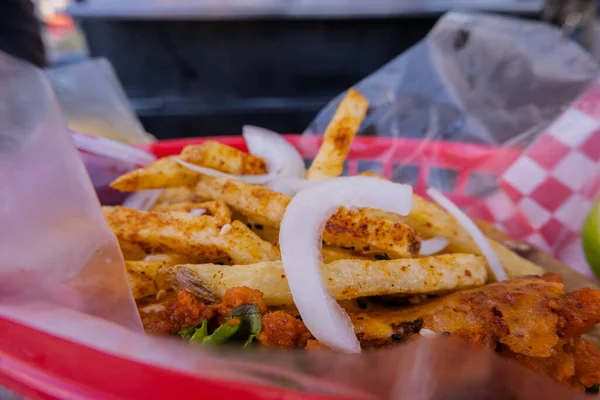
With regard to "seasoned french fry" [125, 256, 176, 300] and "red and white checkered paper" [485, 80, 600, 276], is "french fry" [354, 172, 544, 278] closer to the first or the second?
"seasoned french fry" [125, 256, 176, 300]

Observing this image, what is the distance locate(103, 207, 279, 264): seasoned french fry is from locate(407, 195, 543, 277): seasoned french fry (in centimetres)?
40

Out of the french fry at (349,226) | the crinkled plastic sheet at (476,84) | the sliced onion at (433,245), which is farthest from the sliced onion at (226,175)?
the crinkled plastic sheet at (476,84)

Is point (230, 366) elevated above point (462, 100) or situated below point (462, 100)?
above

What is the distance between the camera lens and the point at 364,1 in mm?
3414

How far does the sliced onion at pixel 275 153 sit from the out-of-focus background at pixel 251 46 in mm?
2036

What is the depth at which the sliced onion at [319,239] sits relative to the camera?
0.87 metres

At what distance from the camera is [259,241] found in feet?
3.57

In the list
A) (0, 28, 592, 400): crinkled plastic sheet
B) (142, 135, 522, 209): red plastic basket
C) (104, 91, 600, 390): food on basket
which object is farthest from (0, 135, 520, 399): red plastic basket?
(142, 135, 522, 209): red plastic basket

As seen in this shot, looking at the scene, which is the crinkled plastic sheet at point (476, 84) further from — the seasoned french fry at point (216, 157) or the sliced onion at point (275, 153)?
the seasoned french fry at point (216, 157)

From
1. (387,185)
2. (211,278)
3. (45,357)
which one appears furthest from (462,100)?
(45,357)

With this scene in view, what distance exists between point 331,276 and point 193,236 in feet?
1.15

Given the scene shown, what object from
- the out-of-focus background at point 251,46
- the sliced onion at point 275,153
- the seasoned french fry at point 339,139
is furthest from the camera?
the out-of-focus background at point 251,46

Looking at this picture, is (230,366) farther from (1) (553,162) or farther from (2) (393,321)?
(1) (553,162)

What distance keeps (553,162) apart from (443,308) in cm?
116
